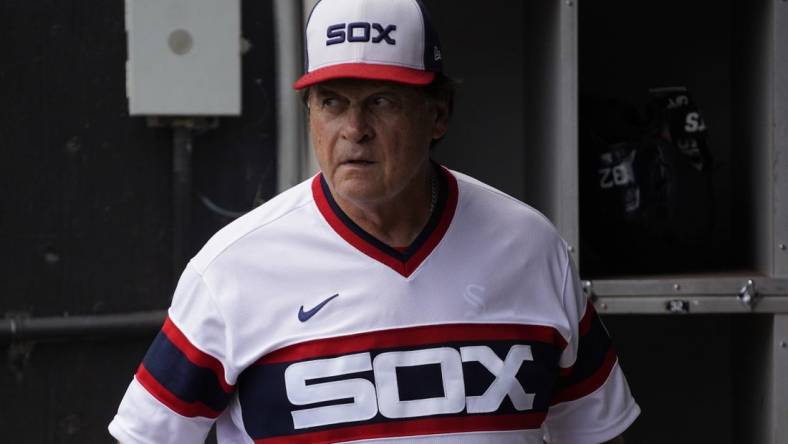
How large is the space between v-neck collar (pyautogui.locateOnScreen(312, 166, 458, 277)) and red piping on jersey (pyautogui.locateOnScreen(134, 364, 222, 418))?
30cm

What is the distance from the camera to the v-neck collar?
1508 mm

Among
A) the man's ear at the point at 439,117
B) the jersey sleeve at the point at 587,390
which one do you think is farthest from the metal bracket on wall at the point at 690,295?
the man's ear at the point at 439,117

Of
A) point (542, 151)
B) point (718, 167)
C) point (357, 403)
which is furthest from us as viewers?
point (718, 167)

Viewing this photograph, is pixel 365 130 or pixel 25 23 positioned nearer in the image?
pixel 365 130

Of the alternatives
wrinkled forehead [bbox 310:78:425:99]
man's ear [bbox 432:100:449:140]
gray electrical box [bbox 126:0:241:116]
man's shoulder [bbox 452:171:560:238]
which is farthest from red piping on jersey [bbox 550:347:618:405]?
gray electrical box [bbox 126:0:241:116]

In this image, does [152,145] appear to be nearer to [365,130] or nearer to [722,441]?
[365,130]

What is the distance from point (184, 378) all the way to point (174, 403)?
39mm

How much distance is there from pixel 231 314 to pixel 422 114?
373 millimetres

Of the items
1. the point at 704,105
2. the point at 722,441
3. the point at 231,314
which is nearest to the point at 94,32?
the point at 231,314

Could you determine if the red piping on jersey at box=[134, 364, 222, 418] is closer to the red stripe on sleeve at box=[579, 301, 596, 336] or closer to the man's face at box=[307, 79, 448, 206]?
the man's face at box=[307, 79, 448, 206]

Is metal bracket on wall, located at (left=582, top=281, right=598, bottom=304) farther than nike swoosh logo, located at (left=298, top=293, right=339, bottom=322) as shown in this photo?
Yes

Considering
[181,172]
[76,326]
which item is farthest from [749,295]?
[76,326]

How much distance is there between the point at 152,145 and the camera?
96.0 inches

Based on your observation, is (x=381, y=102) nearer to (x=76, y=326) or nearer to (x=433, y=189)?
(x=433, y=189)
